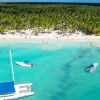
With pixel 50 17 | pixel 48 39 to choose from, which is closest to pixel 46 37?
pixel 48 39

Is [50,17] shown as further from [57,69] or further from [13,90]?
[13,90]

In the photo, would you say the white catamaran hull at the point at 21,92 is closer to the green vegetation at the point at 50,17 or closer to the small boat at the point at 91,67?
the small boat at the point at 91,67

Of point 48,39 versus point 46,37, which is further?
point 46,37

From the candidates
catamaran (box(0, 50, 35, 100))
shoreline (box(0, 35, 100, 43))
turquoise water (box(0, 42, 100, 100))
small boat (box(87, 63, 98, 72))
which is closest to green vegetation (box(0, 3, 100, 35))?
shoreline (box(0, 35, 100, 43))

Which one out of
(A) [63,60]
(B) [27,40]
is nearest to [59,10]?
(B) [27,40]

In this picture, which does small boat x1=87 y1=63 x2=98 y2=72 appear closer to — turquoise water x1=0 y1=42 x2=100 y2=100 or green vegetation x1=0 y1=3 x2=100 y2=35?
turquoise water x1=0 y1=42 x2=100 y2=100

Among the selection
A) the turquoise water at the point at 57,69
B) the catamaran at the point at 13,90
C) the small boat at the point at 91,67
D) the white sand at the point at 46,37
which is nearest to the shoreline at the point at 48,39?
the white sand at the point at 46,37
